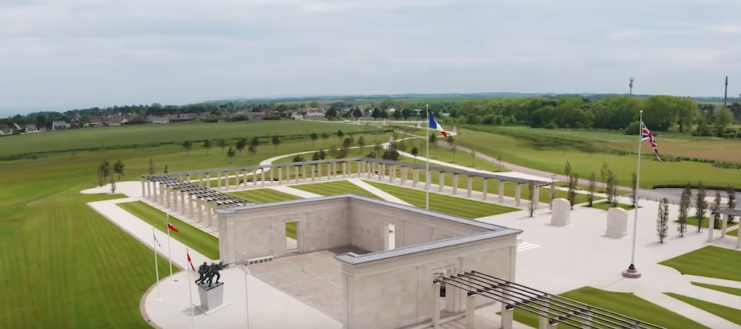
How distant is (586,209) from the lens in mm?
46844

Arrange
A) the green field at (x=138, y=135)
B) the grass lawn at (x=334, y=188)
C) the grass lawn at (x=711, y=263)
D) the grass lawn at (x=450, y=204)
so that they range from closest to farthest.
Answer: the grass lawn at (x=711, y=263), the grass lawn at (x=450, y=204), the grass lawn at (x=334, y=188), the green field at (x=138, y=135)

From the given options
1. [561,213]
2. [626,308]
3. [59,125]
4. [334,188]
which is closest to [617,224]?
[561,213]

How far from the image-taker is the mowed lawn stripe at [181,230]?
3455cm

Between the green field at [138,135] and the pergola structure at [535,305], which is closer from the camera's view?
the pergola structure at [535,305]

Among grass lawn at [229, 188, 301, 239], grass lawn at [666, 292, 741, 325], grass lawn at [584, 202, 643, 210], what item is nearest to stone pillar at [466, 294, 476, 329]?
grass lawn at [666, 292, 741, 325]

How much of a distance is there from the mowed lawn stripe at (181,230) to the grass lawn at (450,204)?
1981cm

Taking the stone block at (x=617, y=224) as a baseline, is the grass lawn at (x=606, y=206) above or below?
below

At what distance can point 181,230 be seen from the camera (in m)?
39.3

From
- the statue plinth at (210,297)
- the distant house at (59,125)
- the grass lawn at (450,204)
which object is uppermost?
the distant house at (59,125)

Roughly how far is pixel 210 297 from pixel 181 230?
1730 cm

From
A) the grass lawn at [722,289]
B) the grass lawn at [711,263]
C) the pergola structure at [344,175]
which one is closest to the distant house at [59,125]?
the pergola structure at [344,175]

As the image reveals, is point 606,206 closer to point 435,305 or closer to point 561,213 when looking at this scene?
point 561,213

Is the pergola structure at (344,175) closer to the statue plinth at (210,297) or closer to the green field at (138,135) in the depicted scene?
the statue plinth at (210,297)

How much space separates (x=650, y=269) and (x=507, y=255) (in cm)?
1018
